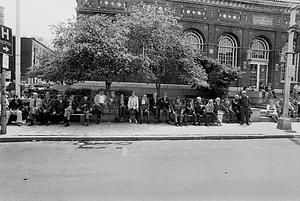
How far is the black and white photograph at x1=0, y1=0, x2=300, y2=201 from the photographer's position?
5172 millimetres

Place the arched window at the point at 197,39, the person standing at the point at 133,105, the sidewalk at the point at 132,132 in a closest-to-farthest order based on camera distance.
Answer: the sidewalk at the point at 132,132, the person standing at the point at 133,105, the arched window at the point at 197,39

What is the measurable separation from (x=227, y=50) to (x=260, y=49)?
333 centimetres

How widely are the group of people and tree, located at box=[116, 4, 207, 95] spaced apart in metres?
1.60

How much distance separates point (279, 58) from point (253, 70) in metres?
2.54

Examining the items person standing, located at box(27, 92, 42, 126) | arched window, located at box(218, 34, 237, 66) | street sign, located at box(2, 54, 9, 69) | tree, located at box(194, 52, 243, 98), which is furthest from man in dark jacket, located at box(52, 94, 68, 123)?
arched window, located at box(218, 34, 237, 66)

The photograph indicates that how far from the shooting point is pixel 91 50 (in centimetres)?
1106

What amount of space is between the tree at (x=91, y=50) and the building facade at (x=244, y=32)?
10.8 metres

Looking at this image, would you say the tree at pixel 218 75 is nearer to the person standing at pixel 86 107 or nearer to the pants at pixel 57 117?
the person standing at pixel 86 107

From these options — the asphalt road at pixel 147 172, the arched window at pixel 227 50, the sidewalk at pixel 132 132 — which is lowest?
the asphalt road at pixel 147 172

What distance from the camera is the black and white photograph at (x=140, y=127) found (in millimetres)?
5172

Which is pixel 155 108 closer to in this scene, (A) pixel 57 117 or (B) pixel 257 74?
(A) pixel 57 117

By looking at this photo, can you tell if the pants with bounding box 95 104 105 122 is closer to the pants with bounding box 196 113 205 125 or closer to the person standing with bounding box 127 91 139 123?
the person standing with bounding box 127 91 139 123

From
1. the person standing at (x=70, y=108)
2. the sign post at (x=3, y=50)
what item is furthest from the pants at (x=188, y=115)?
the sign post at (x=3, y=50)

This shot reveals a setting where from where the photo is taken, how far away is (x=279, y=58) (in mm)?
25250
